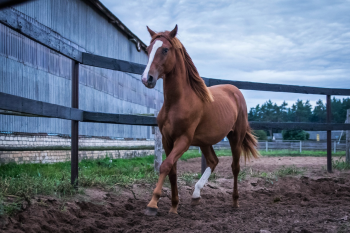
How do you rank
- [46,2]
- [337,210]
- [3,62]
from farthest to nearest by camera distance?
[46,2], [3,62], [337,210]

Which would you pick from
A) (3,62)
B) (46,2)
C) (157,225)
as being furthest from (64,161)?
(157,225)

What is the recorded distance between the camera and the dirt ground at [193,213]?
252 centimetres

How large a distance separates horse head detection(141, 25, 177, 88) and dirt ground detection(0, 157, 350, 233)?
135 cm

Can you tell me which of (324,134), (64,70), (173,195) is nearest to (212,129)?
(173,195)

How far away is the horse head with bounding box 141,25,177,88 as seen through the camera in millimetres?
2984

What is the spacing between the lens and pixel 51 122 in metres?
9.61

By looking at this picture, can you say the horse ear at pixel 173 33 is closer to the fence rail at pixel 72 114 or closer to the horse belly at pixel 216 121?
the horse belly at pixel 216 121

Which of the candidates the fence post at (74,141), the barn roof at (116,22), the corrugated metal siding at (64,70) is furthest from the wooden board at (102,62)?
the barn roof at (116,22)

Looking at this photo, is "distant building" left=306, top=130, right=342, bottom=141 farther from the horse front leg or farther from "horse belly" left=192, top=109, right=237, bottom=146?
the horse front leg

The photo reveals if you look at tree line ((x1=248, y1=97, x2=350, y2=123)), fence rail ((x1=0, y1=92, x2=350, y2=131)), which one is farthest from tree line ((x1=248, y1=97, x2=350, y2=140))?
fence rail ((x1=0, y1=92, x2=350, y2=131))

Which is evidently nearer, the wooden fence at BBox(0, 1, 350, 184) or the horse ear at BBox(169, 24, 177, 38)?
the wooden fence at BBox(0, 1, 350, 184)

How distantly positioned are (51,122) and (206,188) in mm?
6516

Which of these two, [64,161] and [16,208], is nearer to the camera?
[16,208]

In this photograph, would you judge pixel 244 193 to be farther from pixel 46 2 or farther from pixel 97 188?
pixel 46 2
